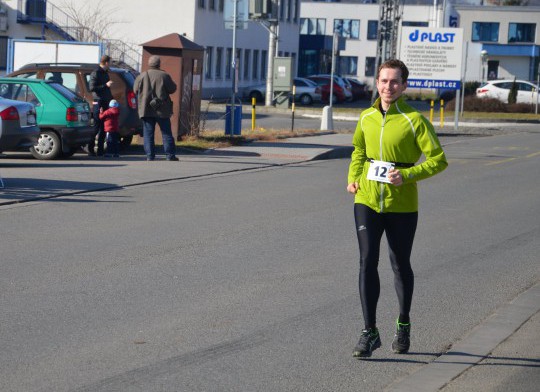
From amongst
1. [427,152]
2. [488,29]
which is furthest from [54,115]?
[488,29]

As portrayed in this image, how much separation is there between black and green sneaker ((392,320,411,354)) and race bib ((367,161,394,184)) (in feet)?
3.04

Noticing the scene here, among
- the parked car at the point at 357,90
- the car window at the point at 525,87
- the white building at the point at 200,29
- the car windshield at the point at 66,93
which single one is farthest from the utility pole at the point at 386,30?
the car windshield at the point at 66,93

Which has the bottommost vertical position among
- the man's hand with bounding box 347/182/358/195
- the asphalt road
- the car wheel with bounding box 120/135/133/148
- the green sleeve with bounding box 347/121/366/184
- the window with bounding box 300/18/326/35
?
the car wheel with bounding box 120/135/133/148

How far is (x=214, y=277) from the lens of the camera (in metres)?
9.22

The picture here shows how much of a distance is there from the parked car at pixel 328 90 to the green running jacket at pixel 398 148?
5281 cm

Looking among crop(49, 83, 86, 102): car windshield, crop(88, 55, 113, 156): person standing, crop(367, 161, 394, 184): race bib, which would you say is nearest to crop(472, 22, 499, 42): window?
crop(88, 55, 113, 156): person standing

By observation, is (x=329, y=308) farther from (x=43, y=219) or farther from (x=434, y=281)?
(x=43, y=219)

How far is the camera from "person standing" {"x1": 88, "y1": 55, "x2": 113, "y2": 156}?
20844 mm

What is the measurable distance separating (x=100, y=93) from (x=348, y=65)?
75.2m

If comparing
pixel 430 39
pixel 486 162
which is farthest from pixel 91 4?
pixel 486 162

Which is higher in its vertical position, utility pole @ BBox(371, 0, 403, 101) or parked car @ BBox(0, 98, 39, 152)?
utility pole @ BBox(371, 0, 403, 101)

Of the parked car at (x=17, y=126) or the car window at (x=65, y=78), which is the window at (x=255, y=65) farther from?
the parked car at (x=17, y=126)

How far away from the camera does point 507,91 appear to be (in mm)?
57906

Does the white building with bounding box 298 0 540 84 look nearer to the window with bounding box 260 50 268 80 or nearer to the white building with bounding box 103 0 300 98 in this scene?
the window with bounding box 260 50 268 80
